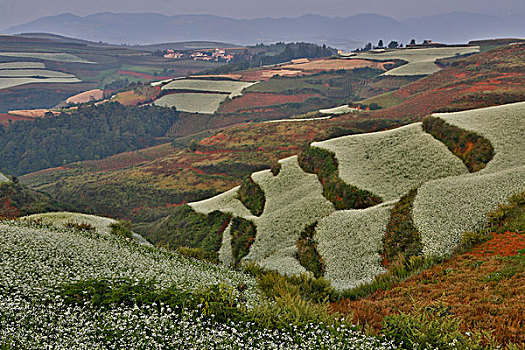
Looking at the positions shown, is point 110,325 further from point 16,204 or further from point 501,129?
point 16,204

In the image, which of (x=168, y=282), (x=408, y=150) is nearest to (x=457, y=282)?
(x=168, y=282)

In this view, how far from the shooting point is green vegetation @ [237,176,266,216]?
3271 cm

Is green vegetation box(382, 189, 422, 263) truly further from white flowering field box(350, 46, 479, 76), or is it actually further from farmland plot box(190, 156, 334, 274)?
white flowering field box(350, 46, 479, 76)

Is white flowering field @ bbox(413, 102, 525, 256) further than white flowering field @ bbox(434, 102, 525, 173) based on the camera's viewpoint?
No

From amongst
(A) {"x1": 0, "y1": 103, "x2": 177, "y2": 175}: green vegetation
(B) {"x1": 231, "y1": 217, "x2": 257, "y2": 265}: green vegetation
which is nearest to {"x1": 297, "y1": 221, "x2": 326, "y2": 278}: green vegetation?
(B) {"x1": 231, "y1": 217, "x2": 257, "y2": 265}: green vegetation

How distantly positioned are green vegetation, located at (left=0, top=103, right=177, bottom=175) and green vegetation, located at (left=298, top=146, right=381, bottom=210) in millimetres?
136397

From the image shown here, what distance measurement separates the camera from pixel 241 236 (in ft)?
95.7

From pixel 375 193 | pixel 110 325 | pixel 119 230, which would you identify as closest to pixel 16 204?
pixel 119 230

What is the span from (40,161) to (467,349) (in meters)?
168

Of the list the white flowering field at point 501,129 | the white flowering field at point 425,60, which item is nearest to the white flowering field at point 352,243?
the white flowering field at point 501,129

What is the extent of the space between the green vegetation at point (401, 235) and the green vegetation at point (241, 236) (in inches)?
439

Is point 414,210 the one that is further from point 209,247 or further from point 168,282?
point 209,247

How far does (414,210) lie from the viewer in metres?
19.5

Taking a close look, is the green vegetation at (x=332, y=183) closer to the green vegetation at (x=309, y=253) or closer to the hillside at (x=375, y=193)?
the hillside at (x=375, y=193)
